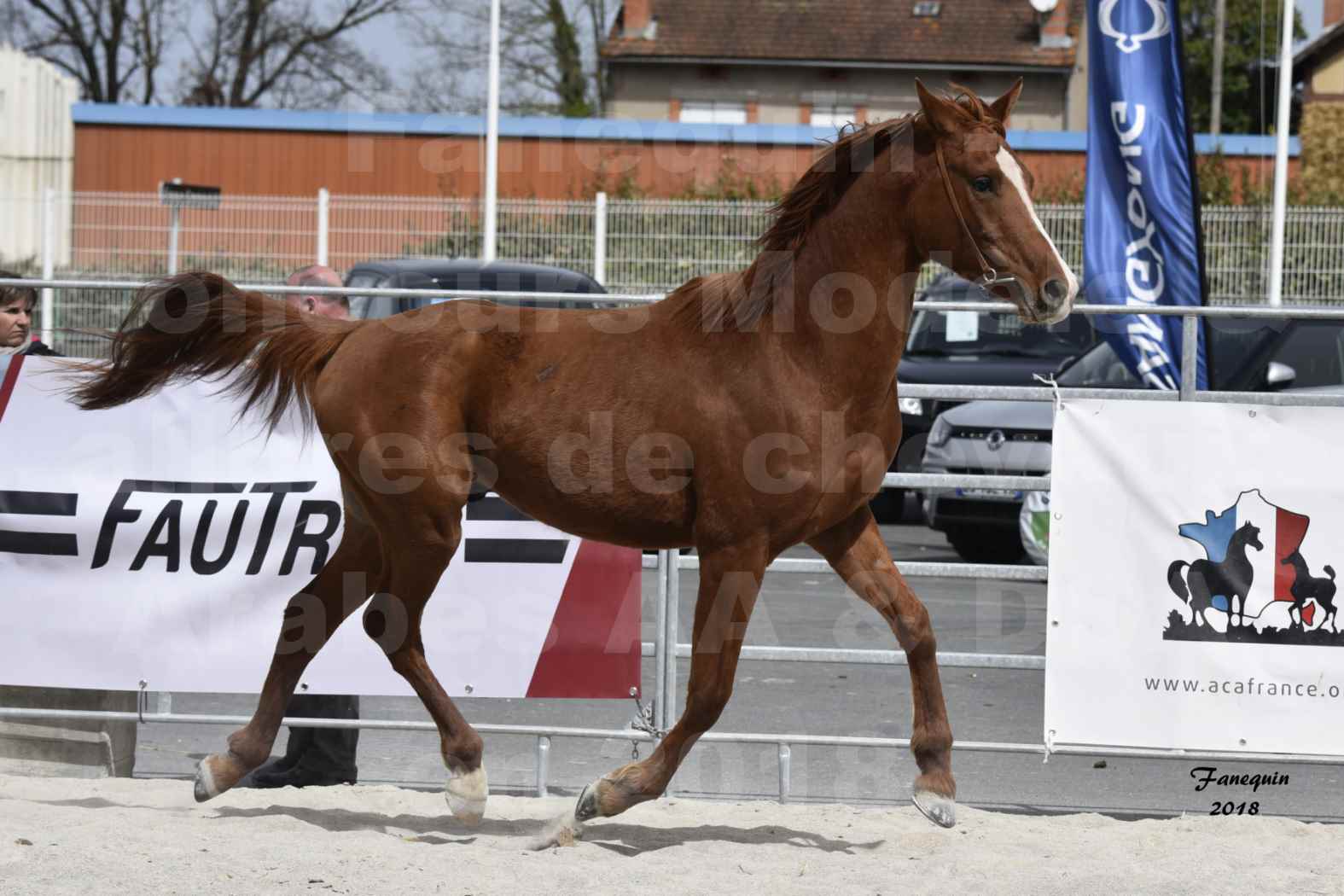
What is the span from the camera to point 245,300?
5320mm

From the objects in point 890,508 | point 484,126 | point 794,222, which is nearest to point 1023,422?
point 890,508

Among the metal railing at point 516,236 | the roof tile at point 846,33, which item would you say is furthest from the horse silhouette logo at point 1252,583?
the roof tile at point 846,33

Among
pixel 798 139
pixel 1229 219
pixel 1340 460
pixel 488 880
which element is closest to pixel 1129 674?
pixel 1340 460

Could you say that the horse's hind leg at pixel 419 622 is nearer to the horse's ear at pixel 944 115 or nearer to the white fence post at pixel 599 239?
the horse's ear at pixel 944 115

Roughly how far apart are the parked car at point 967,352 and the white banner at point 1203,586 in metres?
6.94

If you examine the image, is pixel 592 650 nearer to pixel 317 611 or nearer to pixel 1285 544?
pixel 317 611

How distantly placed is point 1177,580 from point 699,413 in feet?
6.31

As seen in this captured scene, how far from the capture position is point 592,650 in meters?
5.69

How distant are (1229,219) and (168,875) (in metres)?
16.5

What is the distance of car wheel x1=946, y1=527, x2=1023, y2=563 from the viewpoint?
35.6ft

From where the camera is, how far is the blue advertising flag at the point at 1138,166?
9680mm

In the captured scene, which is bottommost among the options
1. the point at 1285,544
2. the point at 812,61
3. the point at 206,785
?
the point at 206,785

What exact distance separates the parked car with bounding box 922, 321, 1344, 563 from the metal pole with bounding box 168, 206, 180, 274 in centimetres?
1070

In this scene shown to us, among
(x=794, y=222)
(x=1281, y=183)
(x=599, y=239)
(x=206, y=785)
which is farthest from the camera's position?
(x=599, y=239)
